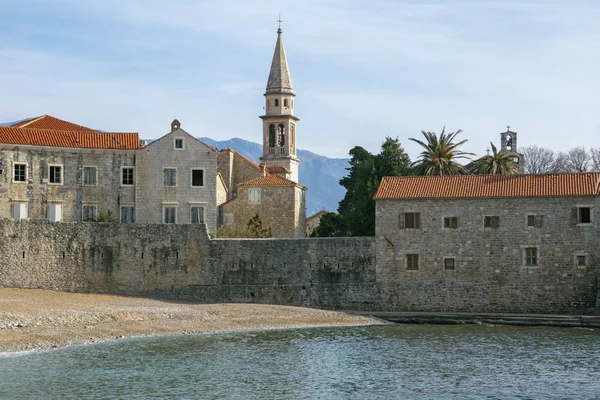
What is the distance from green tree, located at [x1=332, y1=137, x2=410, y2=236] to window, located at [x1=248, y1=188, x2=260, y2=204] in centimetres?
523

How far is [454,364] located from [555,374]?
3.96 m

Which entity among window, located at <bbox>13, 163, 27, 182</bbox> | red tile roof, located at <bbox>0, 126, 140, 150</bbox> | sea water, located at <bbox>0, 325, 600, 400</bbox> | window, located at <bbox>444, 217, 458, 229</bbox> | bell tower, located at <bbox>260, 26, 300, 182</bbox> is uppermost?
bell tower, located at <bbox>260, 26, 300, 182</bbox>

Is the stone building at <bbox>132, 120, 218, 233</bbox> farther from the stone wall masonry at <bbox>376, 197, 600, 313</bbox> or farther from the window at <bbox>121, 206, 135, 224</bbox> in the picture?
the stone wall masonry at <bbox>376, 197, 600, 313</bbox>

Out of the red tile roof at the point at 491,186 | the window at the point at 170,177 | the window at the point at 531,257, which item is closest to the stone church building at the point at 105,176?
the window at the point at 170,177

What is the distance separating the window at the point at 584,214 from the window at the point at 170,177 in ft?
77.4

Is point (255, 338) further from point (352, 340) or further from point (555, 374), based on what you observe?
point (555, 374)

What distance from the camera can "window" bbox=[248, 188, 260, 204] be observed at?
226 ft

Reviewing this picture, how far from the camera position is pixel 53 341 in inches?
1672

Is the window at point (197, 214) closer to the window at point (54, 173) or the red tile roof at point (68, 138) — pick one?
the red tile roof at point (68, 138)

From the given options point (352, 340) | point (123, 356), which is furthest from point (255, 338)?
point (123, 356)

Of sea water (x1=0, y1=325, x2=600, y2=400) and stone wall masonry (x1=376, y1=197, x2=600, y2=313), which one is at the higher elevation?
stone wall masonry (x1=376, y1=197, x2=600, y2=313)

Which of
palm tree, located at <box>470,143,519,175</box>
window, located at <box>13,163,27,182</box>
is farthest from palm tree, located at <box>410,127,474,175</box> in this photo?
window, located at <box>13,163,27,182</box>

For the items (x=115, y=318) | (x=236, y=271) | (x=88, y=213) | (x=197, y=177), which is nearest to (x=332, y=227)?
(x=197, y=177)

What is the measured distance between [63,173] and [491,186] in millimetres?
24341
